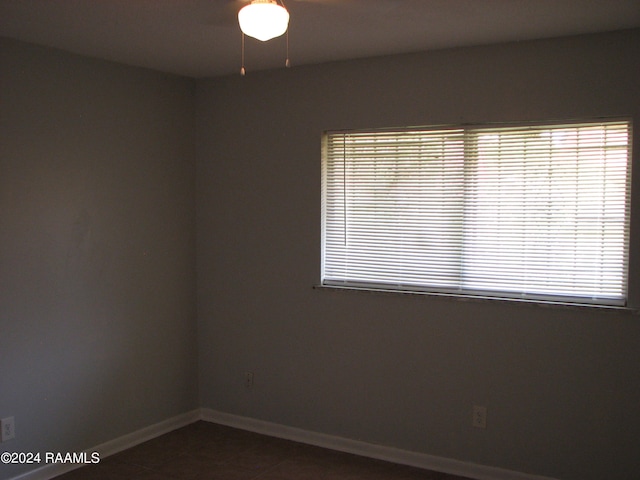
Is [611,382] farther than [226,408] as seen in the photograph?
No

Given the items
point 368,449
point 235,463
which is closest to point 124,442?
point 235,463

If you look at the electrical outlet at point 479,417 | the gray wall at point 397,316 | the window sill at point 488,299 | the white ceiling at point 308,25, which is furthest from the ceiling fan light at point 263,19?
the electrical outlet at point 479,417

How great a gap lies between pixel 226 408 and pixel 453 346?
1.78m

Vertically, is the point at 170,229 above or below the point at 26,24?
below

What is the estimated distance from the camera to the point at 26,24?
310cm

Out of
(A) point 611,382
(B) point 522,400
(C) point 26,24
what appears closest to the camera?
(C) point 26,24

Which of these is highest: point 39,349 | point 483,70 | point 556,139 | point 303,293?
point 483,70

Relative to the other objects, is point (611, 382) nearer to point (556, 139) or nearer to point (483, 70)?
point (556, 139)

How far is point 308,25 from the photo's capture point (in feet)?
10.2

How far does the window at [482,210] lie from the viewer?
10.9ft

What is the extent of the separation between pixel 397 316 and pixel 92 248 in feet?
6.21

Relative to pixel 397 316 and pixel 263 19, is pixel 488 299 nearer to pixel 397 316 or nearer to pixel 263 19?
pixel 397 316

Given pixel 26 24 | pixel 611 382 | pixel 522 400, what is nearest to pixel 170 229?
pixel 26 24

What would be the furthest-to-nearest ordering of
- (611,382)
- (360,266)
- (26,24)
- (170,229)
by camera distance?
(170,229), (360,266), (611,382), (26,24)
